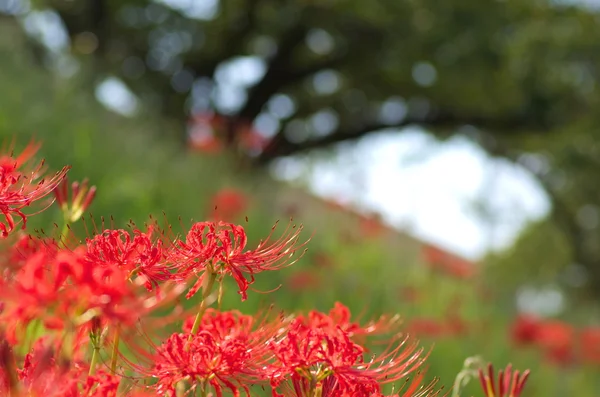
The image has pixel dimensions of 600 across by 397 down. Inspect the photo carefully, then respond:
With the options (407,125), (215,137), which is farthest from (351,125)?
(215,137)

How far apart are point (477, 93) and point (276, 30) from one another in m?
2.12

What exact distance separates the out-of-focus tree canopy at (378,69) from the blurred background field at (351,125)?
0.07ft

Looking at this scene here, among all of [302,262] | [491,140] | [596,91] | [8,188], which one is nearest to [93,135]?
[302,262]

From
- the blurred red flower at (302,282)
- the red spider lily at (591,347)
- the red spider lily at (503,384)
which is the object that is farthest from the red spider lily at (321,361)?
the red spider lily at (591,347)

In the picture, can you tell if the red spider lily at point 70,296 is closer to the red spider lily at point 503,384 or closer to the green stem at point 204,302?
the green stem at point 204,302

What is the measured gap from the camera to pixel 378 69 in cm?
749

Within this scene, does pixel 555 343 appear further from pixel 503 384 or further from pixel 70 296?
pixel 70 296

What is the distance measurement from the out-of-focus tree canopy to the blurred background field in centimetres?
2

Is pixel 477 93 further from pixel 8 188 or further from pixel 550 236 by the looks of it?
pixel 8 188

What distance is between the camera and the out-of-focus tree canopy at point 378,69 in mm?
6527

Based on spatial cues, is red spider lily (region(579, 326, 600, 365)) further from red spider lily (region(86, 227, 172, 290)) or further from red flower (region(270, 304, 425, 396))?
red spider lily (region(86, 227, 172, 290))

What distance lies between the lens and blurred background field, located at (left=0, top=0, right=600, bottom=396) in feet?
11.9

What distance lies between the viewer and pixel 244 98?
8.08m

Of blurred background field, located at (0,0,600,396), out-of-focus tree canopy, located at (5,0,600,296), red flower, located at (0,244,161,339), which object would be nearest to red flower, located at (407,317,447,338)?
blurred background field, located at (0,0,600,396)
